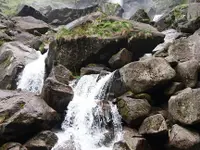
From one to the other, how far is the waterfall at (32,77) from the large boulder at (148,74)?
620 cm

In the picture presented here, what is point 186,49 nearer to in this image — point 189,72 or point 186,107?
point 189,72

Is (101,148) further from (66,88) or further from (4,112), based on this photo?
(4,112)

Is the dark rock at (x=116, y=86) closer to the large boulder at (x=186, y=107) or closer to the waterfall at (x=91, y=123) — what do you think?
the waterfall at (x=91, y=123)

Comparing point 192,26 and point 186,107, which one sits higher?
point 192,26

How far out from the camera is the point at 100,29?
58.0 feet

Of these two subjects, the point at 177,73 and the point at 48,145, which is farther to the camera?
the point at 177,73

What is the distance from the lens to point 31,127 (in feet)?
40.2

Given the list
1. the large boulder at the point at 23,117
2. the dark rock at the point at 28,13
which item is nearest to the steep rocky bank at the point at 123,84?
the large boulder at the point at 23,117

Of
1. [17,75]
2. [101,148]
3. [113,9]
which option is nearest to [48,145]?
[101,148]

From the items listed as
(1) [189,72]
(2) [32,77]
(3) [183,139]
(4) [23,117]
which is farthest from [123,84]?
(2) [32,77]

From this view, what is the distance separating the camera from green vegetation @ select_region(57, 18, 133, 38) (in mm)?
17469

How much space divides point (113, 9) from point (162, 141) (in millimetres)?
32656

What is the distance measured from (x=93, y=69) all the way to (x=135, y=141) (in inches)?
235

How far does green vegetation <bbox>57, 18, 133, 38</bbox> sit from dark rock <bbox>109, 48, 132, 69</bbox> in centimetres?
139
